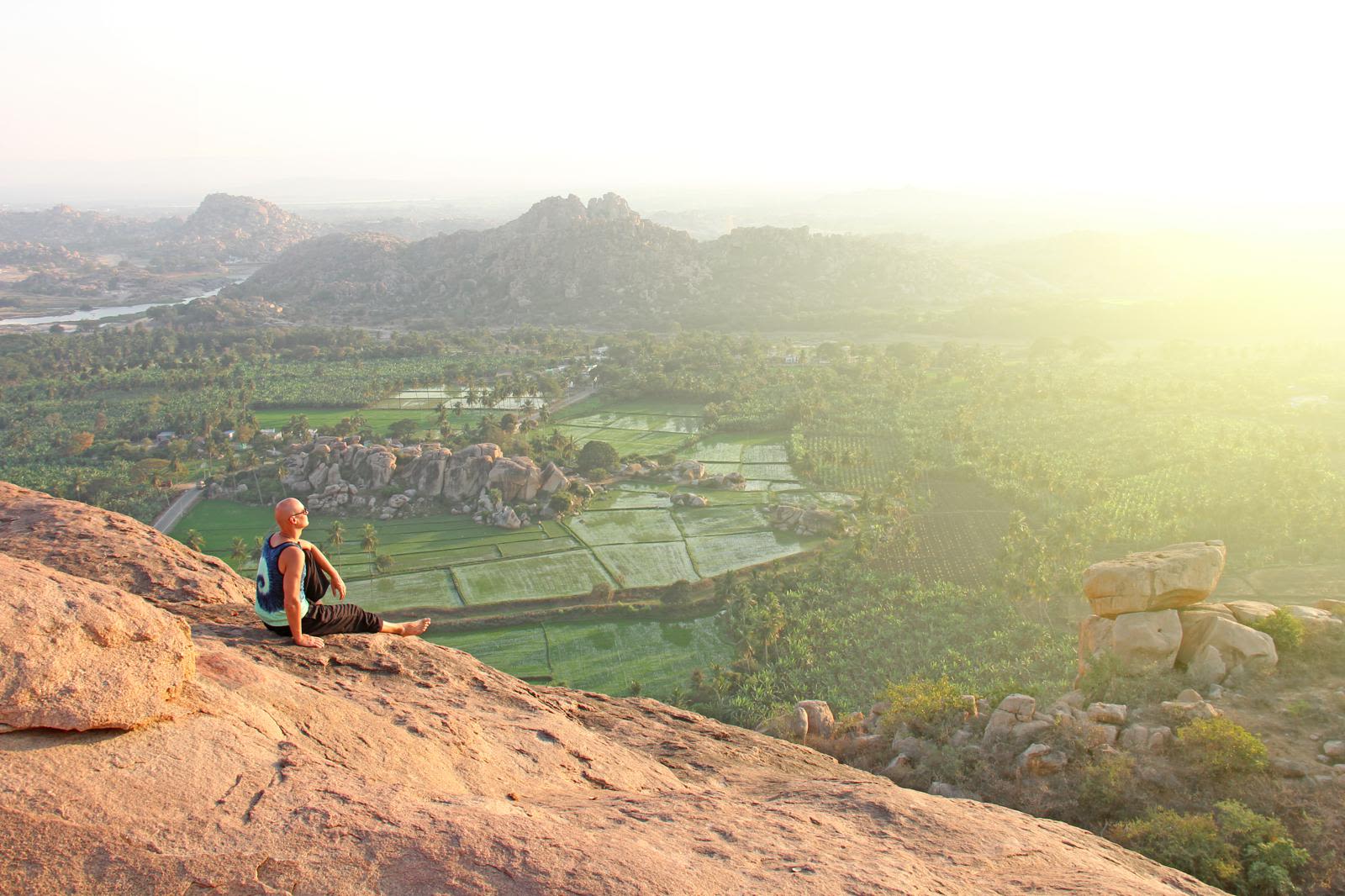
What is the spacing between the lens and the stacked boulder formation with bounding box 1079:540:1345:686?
1675cm

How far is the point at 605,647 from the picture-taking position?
3581 cm

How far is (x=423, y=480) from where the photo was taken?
173 feet

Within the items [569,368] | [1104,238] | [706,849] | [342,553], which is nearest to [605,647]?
[342,553]

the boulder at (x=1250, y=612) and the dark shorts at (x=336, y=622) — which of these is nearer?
the dark shorts at (x=336, y=622)

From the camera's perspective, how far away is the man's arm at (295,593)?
→ 29.1 ft

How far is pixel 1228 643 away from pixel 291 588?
1782 centimetres

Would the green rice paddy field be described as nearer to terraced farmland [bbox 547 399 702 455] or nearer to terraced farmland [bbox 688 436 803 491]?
terraced farmland [bbox 688 436 803 491]

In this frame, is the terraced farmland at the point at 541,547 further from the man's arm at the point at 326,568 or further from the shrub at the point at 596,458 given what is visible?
the man's arm at the point at 326,568

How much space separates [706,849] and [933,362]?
83.9 metres

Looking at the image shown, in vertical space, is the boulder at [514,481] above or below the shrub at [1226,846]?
below

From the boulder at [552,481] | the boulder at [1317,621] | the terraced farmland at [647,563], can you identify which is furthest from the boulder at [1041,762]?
the boulder at [552,481]

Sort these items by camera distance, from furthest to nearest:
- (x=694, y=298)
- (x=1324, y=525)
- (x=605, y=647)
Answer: (x=694, y=298)
(x=1324, y=525)
(x=605, y=647)

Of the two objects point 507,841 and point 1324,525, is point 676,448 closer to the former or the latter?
point 1324,525

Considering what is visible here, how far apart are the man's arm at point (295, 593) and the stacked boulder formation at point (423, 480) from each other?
129 feet
